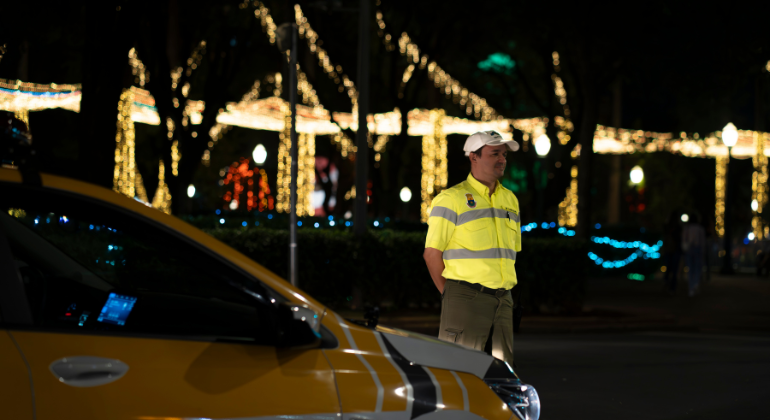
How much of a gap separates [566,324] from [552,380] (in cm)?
494

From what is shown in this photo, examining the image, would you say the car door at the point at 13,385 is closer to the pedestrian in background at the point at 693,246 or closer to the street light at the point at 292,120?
the street light at the point at 292,120

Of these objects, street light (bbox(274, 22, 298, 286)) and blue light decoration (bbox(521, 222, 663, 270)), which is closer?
street light (bbox(274, 22, 298, 286))

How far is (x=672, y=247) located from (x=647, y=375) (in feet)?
36.9

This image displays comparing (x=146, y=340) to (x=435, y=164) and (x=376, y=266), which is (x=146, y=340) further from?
(x=435, y=164)

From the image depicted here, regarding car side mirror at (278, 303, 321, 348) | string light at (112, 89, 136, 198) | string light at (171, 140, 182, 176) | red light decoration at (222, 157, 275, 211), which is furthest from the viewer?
red light decoration at (222, 157, 275, 211)

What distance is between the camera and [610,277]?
2519cm

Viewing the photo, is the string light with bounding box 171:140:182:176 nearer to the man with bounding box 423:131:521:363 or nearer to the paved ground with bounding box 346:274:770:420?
the paved ground with bounding box 346:274:770:420

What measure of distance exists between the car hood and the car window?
544mm

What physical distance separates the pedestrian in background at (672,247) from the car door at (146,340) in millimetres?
17313

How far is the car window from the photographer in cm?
296

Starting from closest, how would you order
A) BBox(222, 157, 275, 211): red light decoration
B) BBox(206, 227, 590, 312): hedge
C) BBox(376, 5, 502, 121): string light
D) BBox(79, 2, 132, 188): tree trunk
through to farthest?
BBox(79, 2, 132, 188): tree trunk
BBox(206, 227, 590, 312): hedge
BBox(376, 5, 502, 121): string light
BBox(222, 157, 275, 211): red light decoration

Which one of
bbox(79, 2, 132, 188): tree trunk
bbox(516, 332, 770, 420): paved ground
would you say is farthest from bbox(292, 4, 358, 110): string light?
bbox(516, 332, 770, 420): paved ground

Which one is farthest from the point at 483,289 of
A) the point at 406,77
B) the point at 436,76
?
the point at 436,76

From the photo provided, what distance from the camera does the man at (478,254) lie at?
523cm
